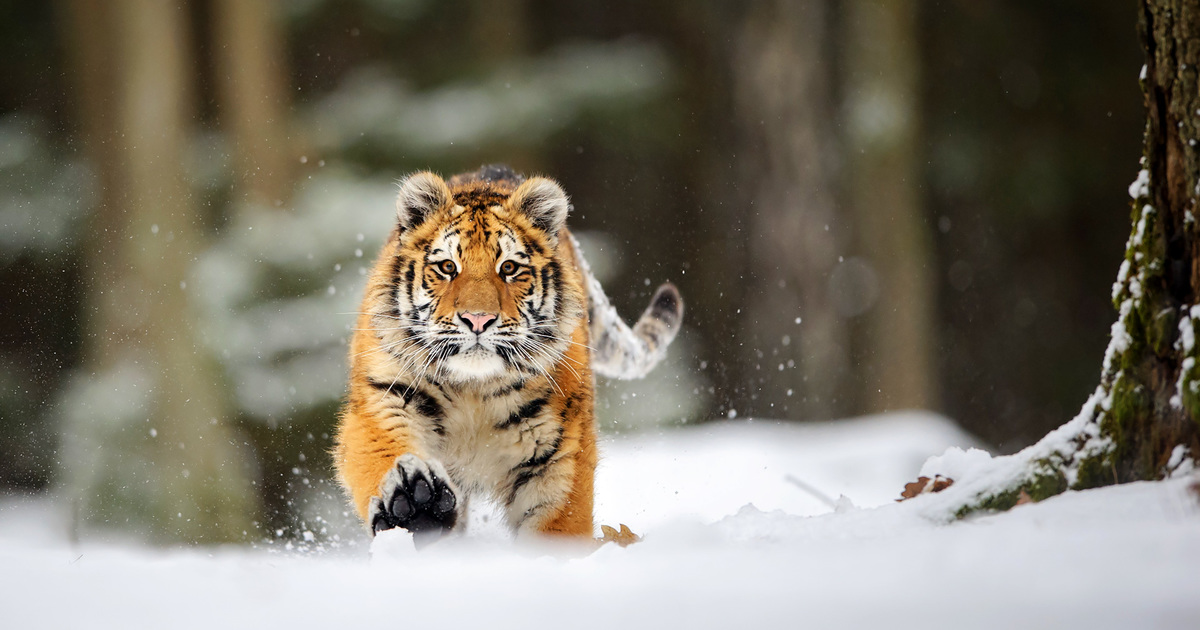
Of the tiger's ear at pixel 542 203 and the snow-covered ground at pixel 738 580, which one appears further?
the tiger's ear at pixel 542 203

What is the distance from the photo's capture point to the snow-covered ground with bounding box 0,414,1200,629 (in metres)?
1.70

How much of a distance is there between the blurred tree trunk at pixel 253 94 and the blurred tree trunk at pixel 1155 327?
28.9 ft

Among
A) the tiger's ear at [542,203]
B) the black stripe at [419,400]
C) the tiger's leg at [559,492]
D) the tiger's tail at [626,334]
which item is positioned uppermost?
the tiger's ear at [542,203]

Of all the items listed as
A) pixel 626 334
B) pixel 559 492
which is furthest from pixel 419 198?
pixel 626 334

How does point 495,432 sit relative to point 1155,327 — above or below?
below

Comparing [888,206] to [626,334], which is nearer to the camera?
[626,334]

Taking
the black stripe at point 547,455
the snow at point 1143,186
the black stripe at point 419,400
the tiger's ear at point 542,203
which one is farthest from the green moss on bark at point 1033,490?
the tiger's ear at point 542,203

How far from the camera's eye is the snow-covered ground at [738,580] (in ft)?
5.58

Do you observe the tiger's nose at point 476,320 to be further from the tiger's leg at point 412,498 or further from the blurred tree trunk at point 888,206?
the blurred tree trunk at point 888,206

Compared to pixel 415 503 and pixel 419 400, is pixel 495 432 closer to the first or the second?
pixel 419 400

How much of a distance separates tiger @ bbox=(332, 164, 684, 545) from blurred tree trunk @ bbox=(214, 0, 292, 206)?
267 inches

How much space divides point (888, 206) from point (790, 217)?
57.0 inches

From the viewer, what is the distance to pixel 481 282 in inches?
142

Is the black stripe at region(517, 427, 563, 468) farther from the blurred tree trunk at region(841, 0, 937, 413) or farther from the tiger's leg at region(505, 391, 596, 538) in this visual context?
the blurred tree trunk at region(841, 0, 937, 413)
